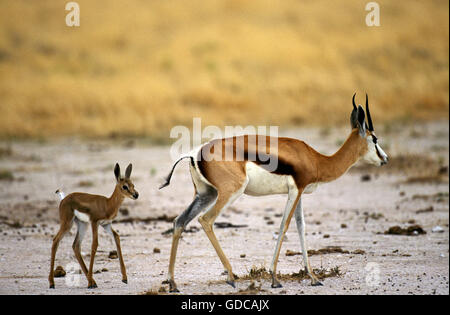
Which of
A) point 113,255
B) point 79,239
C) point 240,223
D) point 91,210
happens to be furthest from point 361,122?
point 240,223

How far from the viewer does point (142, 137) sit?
2150cm

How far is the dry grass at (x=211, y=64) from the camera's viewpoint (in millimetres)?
23703

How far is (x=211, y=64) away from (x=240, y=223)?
53.8 ft

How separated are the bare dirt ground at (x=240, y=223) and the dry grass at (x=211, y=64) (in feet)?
10.9

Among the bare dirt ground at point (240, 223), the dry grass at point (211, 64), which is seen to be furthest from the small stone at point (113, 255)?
the dry grass at point (211, 64)

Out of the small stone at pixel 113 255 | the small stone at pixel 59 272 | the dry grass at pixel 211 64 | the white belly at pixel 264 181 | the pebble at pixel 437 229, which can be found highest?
the dry grass at pixel 211 64

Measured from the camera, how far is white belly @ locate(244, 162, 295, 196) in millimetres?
7617

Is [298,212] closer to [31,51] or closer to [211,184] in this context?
[211,184]

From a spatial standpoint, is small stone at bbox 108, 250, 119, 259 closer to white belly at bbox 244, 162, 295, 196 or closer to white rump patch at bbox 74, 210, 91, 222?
white rump patch at bbox 74, 210, 91, 222

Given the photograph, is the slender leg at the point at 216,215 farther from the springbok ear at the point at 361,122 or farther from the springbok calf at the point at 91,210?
the springbok ear at the point at 361,122

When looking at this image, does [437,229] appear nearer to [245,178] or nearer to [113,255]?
[113,255]

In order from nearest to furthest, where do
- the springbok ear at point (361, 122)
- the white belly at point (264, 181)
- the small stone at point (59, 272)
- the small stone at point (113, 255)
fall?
the white belly at point (264, 181)
the springbok ear at point (361, 122)
the small stone at point (59, 272)
the small stone at point (113, 255)

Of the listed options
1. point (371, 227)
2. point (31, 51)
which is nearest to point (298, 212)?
point (371, 227)

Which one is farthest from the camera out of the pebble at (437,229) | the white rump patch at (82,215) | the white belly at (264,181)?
the pebble at (437,229)
